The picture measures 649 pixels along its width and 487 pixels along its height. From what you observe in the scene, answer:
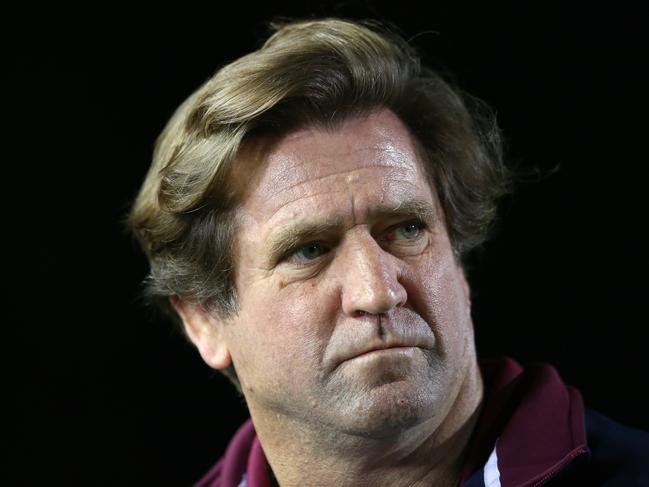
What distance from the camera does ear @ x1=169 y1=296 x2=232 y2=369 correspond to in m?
2.82

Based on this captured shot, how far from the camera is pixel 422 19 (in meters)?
3.60

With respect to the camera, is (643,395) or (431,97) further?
(643,395)

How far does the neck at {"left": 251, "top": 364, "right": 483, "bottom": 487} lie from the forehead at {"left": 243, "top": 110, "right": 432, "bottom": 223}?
54 cm

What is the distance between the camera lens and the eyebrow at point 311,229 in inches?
98.7

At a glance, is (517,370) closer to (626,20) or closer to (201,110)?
(201,110)

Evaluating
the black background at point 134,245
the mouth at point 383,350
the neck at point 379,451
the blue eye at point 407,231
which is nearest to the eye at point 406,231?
the blue eye at point 407,231

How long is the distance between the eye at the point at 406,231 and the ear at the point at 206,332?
0.57m

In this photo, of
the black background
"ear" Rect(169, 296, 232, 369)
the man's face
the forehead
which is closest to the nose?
the man's face

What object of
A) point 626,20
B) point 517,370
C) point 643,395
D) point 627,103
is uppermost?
point 626,20

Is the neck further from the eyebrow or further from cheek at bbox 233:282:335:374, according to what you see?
the eyebrow

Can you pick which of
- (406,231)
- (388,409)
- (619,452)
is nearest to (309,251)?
(406,231)

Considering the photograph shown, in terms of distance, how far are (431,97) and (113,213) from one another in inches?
58.4

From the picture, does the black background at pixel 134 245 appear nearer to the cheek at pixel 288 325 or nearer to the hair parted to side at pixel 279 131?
the hair parted to side at pixel 279 131

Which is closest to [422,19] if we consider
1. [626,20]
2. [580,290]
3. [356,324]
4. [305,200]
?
[626,20]
